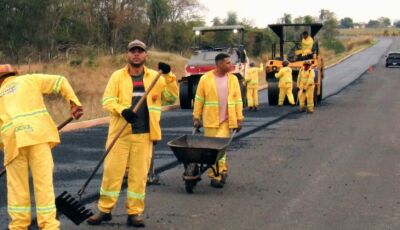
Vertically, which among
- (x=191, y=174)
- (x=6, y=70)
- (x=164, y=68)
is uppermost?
(x=6, y=70)

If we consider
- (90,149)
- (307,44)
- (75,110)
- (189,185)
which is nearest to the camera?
(75,110)

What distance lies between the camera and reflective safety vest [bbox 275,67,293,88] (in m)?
21.7

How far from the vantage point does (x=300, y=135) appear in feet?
48.2

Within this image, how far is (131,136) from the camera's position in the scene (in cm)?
705

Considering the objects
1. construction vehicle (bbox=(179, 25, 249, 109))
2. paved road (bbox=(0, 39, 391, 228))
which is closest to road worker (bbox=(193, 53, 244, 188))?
paved road (bbox=(0, 39, 391, 228))

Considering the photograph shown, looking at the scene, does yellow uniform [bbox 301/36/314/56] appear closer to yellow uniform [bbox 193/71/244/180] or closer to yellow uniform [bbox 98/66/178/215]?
yellow uniform [bbox 193/71/244/180]

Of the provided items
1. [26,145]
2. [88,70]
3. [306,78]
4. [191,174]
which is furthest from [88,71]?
[26,145]

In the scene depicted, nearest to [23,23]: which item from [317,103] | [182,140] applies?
[317,103]

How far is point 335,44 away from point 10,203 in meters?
79.0

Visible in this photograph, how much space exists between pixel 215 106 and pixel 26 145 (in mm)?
3800

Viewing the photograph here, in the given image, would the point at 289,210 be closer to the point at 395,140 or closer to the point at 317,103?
the point at 395,140

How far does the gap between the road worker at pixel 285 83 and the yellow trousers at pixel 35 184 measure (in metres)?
16.2

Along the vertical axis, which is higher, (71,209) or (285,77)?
(71,209)

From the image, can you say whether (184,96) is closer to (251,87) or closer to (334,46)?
(251,87)
